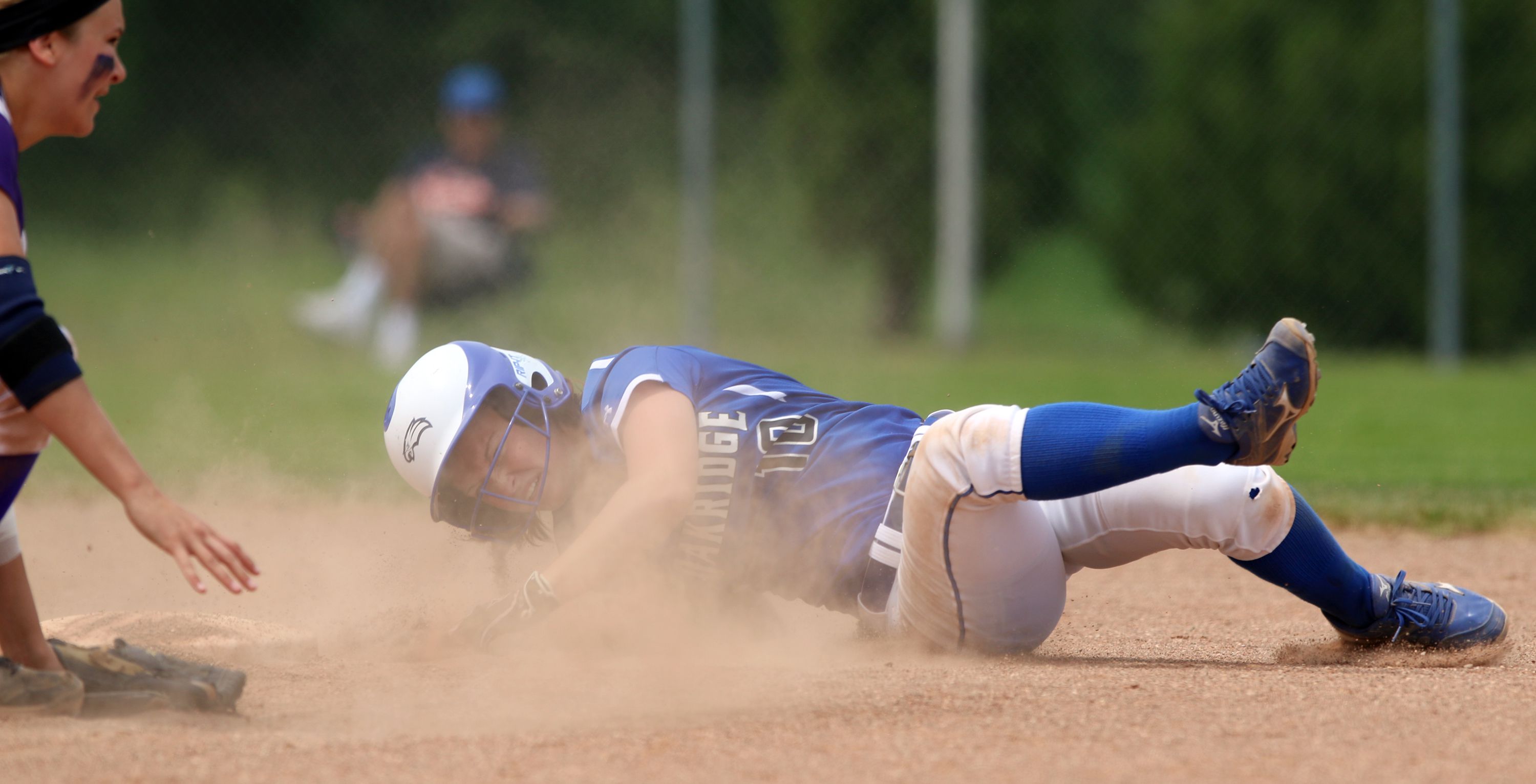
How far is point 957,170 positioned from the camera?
33.8 ft

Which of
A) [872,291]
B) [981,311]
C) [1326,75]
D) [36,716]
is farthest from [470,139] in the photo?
[36,716]

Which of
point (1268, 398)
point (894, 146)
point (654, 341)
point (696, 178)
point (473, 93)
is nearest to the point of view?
point (1268, 398)

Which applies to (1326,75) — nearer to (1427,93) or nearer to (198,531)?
(1427,93)

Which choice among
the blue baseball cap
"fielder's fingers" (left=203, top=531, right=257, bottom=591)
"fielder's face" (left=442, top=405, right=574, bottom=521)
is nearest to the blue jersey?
"fielder's face" (left=442, top=405, right=574, bottom=521)

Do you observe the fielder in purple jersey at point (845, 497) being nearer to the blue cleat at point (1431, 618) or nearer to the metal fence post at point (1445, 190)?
the blue cleat at point (1431, 618)

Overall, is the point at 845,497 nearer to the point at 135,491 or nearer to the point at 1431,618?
the point at 1431,618

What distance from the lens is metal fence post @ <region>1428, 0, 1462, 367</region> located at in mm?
9148

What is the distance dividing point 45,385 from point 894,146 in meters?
9.43

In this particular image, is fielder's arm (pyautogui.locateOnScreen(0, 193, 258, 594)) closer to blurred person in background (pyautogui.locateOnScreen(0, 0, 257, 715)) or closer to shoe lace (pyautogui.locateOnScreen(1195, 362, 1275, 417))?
blurred person in background (pyautogui.locateOnScreen(0, 0, 257, 715))

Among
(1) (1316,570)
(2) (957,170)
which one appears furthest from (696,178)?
(1) (1316,570)

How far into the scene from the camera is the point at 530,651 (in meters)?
3.04

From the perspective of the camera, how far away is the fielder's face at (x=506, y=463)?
289 cm

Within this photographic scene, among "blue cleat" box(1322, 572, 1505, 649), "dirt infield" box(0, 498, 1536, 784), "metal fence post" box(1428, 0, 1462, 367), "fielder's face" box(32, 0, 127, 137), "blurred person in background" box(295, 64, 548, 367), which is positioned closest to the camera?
"dirt infield" box(0, 498, 1536, 784)

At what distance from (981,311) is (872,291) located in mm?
897
